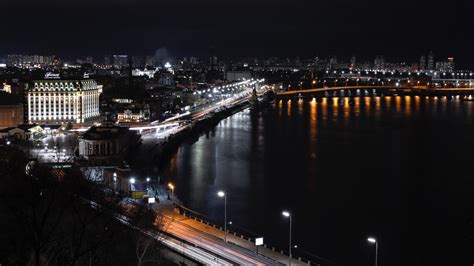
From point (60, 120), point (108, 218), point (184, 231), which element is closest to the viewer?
point (108, 218)

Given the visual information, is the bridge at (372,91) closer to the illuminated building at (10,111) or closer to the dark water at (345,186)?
the dark water at (345,186)

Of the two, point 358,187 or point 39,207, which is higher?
point 39,207

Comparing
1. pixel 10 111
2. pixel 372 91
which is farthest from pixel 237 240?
pixel 372 91

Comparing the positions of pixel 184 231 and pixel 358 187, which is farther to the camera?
pixel 358 187

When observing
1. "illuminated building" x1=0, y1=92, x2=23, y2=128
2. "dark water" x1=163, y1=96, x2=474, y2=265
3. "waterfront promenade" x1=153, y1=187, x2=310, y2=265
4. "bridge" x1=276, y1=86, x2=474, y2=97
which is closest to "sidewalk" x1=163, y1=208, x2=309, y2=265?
"waterfront promenade" x1=153, y1=187, x2=310, y2=265

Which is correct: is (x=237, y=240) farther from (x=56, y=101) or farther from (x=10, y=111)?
(x=56, y=101)

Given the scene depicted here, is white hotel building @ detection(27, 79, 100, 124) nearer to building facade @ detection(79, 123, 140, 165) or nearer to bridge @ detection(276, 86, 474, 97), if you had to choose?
building facade @ detection(79, 123, 140, 165)

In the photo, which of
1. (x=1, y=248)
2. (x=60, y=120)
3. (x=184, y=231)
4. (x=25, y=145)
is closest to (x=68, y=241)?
(x=1, y=248)

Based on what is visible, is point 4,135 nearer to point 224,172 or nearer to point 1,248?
point 224,172
